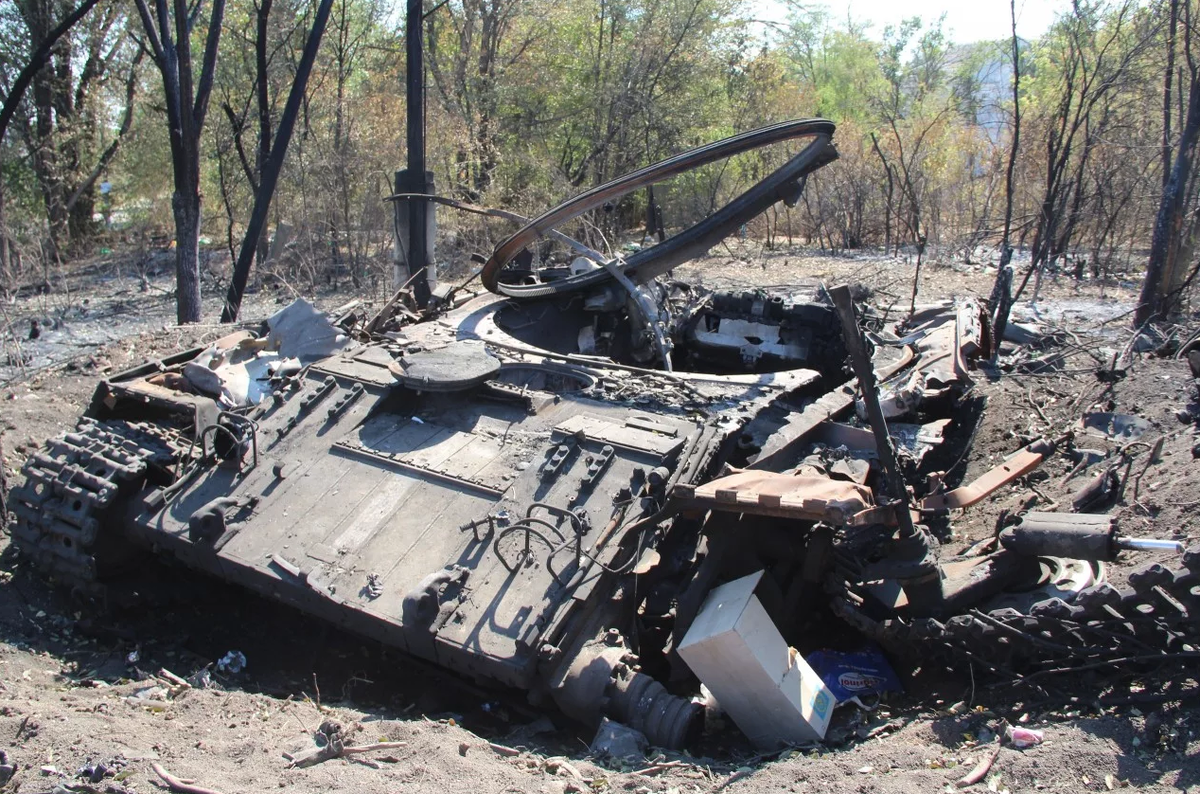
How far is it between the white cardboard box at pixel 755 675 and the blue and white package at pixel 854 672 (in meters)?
0.37

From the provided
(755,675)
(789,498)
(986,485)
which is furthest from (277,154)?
(755,675)

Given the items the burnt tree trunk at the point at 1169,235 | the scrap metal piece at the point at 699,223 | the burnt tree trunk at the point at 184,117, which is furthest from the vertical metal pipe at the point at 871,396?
the burnt tree trunk at the point at 184,117

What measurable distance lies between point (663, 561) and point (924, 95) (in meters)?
33.8

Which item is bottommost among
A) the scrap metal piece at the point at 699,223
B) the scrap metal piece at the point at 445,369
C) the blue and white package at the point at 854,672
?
the blue and white package at the point at 854,672

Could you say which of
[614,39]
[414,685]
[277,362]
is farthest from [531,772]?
[614,39]

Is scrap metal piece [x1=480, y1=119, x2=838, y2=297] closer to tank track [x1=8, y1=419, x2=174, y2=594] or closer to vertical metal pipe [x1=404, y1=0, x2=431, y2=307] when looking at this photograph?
tank track [x1=8, y1=419, x2=174, y2=594]

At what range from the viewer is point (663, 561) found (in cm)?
508

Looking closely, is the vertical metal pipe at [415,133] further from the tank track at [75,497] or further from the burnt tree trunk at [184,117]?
the tank track at [75,497]

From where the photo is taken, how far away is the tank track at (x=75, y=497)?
525 centimetres

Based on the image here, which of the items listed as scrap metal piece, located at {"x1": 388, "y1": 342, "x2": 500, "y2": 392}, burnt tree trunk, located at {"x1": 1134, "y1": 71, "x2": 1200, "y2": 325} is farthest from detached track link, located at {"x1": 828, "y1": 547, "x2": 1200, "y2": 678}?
burnt tree trunk, located at {"x1": 1134, "y1": 71, "x2": 1200, "y2": 325}

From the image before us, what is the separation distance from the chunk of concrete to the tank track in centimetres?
A: 295

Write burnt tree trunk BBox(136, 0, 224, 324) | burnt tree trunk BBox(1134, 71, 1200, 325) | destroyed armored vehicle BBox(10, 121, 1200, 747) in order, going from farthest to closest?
burnt tree trunk BBox(136, 0, 224, 324)
burnt tree trunk BBox(1134, 71, 1200, 325)
destroyed armored vehicle BBox(10, 121, 1200, 747)

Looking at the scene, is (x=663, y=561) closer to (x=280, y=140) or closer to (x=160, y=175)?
(x=280, y=140)

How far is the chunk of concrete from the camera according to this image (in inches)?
160
